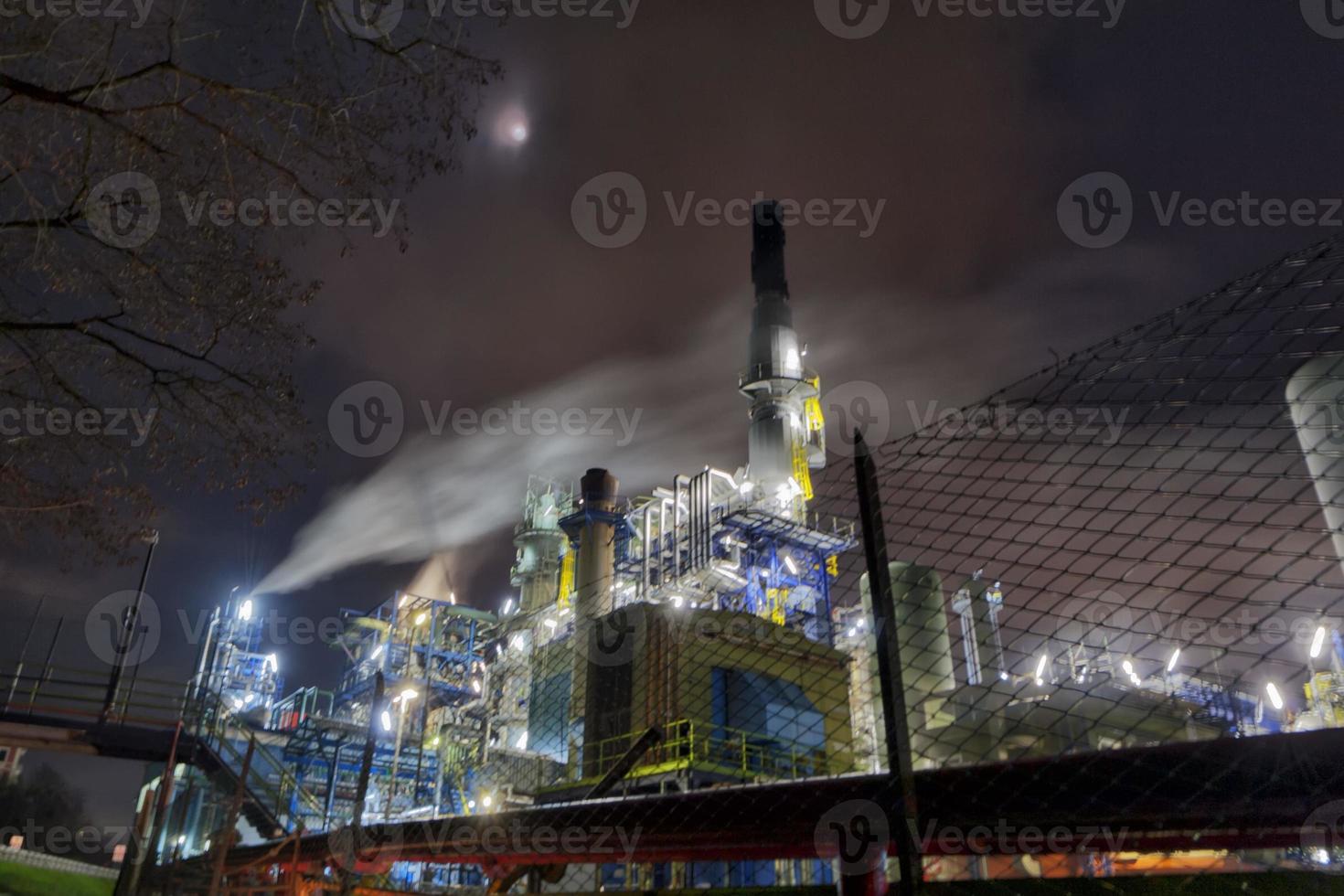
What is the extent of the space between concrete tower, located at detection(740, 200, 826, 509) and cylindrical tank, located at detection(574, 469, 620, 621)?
21.8ft

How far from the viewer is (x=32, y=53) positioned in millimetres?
6137

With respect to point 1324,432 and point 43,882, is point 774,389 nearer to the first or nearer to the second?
point 1324,432

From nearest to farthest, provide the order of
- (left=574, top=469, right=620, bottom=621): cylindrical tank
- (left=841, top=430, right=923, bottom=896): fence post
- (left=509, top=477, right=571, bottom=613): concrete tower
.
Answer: (left=841, top=430, right=923, bottom=896): fence post < (left=574, top=469, right=620, bottom=621): cylindrical tank < (left=509, top=477, right=571, bottom=613): concrete tower

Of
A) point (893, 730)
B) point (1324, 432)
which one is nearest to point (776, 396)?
point (1324, 432)

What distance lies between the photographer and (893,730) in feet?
11.1

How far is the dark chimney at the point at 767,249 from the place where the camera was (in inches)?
1580

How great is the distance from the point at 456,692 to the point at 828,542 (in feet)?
70.5

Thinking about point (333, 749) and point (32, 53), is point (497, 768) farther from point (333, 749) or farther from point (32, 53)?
point (32, 53)

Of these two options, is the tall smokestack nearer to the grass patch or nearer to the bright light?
the bright light

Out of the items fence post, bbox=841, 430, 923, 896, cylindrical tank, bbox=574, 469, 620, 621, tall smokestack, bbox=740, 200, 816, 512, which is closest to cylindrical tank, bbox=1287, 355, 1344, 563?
fence post, bbox=841, 430, 923, 896

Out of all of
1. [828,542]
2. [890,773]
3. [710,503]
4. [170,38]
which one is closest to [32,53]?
[170,38]

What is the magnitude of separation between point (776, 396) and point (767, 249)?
382 inches

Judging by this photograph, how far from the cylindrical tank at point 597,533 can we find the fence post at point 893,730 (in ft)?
95.6

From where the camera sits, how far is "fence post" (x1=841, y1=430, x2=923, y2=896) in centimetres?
318
